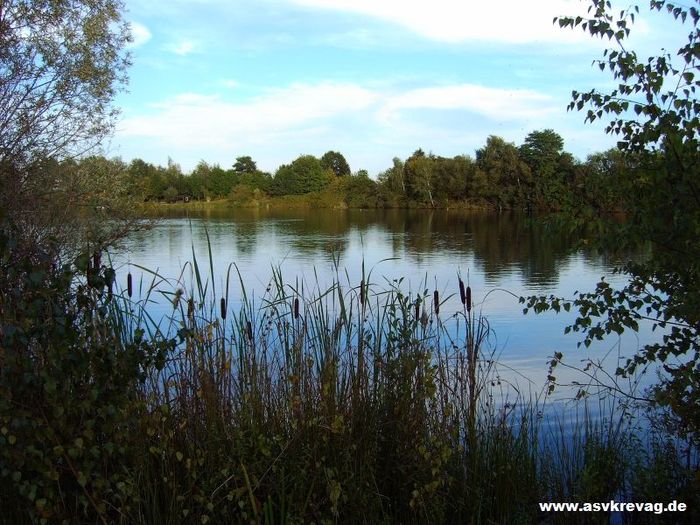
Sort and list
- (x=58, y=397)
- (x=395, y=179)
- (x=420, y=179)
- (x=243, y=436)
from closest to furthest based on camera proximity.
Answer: (x=58, y=397) < (x=243, y=436) < (x=420, y=179) < (x=395, y=179)

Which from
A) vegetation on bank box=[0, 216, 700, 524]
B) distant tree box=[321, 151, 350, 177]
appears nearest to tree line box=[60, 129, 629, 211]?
distant tree box=[321, 151, 350, 177]

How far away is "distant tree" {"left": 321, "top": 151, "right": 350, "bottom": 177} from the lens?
12489 cm

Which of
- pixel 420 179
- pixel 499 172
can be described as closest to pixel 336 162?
pixel 420 179

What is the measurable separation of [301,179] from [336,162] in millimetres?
24448

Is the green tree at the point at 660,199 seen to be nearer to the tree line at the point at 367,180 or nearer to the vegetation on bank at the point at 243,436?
the vegetation on bank at the point at 243,436

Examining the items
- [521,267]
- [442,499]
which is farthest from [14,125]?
[521,267]

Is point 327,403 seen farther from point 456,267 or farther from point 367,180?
point 367,180

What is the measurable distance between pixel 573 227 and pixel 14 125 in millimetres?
12563

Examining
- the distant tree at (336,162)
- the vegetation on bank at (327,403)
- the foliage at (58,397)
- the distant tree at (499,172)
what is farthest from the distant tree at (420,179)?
the foliage at (58,397)

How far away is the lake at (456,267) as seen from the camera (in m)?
8.38

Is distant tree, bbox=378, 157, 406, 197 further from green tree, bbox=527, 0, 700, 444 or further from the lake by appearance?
green tree, bbox=527, 0, 700, 444

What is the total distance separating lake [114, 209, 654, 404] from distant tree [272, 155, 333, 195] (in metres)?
59.1

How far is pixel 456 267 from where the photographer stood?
835 inches

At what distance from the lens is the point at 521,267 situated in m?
22.0
